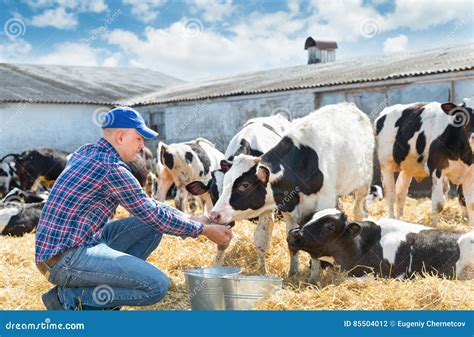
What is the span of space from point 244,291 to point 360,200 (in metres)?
3.39

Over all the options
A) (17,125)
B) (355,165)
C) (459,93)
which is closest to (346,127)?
(355,165)

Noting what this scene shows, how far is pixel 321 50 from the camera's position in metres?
27.3

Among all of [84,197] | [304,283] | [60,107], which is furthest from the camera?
[60,107]

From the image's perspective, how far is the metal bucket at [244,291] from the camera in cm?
418

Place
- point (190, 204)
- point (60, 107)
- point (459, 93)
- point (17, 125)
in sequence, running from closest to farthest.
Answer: point (190, 204)
point (459, 93)
point (17, 125)
point (60, 107)

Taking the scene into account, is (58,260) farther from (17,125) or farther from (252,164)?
(17,125)

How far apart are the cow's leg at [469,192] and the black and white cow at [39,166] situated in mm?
8489

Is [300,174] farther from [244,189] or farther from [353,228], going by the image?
[353,228]

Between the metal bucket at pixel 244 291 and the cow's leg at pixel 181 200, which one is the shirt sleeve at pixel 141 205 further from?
the cow's leg at pixel 181 200

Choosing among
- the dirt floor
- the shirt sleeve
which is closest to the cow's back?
the dirt floor

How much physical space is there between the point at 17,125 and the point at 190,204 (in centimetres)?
1185

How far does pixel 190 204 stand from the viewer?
35.8 feet

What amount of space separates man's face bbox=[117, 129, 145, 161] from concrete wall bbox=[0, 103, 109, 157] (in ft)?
54.9

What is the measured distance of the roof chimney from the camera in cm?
2708
